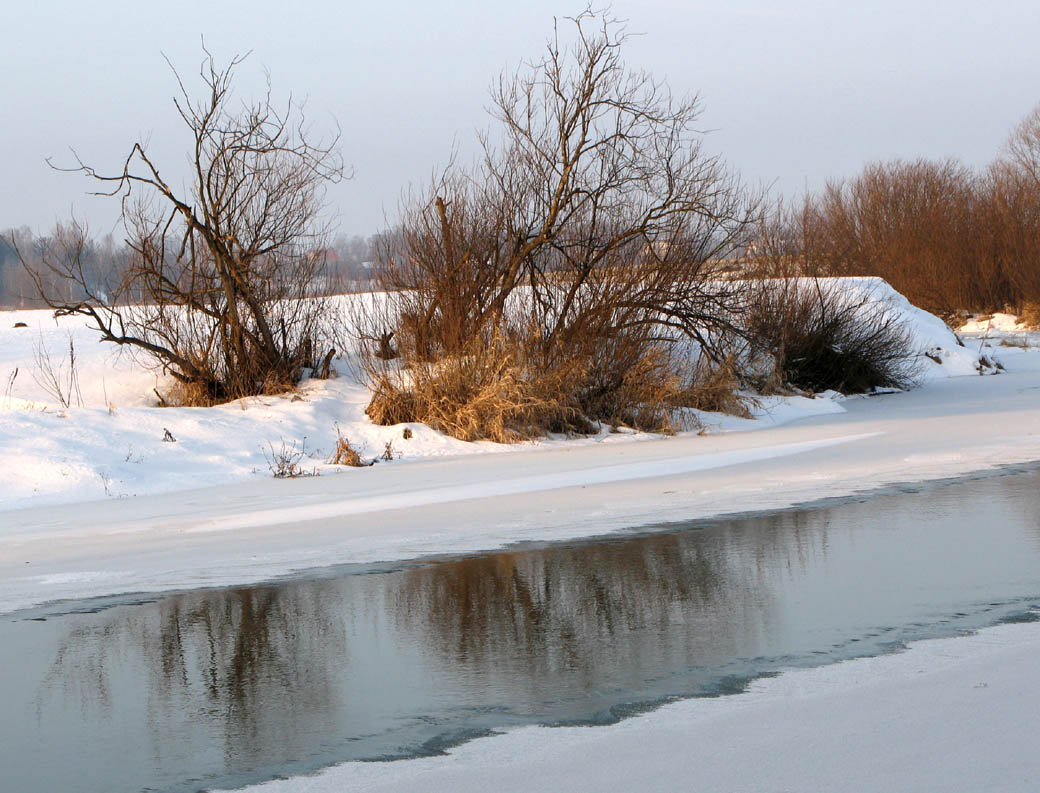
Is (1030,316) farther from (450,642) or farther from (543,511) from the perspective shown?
(450,642)

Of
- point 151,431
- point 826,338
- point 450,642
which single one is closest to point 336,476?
point 151,431

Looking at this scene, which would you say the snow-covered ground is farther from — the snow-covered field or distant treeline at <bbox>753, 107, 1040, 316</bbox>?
distant treeline at <bbox>753, 107, 1040, 316</bbox>

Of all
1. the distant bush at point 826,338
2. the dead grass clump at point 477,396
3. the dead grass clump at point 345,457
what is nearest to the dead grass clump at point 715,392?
the dead grass clump at point 477,396

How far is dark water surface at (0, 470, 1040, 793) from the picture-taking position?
4305mm

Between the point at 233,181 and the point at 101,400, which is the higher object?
the point at 233,181

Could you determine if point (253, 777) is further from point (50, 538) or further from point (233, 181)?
point (233, 181)

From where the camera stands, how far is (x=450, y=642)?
559 cm

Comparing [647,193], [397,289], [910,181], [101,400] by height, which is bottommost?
[101,400]

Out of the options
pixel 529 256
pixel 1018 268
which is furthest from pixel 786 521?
pixel 1018 268

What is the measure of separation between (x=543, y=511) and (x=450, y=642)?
441 centimetres

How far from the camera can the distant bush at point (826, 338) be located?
2456 cm

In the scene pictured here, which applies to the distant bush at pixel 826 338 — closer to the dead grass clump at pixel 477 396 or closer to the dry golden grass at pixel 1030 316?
the dead grass clump at pixel 477 396

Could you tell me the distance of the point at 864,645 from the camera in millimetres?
5266

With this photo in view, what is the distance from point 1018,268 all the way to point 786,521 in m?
48.6
